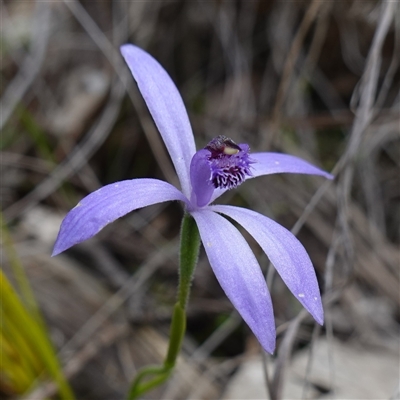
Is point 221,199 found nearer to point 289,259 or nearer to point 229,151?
point 229,151

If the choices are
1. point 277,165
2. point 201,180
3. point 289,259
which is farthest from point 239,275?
point 277,165

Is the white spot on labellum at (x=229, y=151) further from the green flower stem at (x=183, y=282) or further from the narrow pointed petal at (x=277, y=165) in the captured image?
the green flower stem at (x=183, y=282)

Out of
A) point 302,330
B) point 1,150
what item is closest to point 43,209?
point 1,150

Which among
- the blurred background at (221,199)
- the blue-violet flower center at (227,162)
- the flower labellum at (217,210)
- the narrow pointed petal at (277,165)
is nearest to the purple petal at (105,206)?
the flower labellum at (217,210)

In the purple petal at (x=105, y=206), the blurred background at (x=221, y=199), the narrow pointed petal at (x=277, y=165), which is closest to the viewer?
the purple petal at (x=105, y=206)

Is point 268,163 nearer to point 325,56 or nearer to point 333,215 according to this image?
point 333,215

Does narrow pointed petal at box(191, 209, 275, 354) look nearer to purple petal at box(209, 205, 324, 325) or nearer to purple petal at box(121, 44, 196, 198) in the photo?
purple petal at box(209, 205, 324, 325)

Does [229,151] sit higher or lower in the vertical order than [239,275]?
higher
